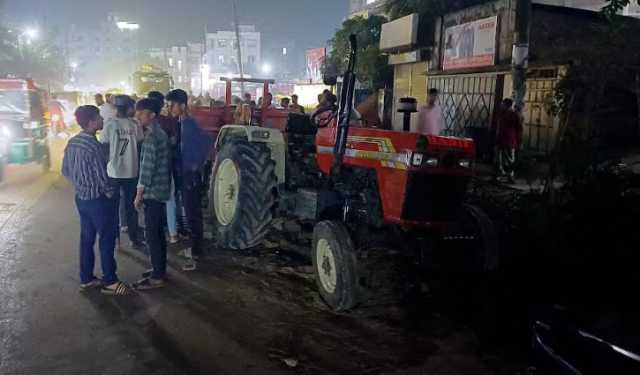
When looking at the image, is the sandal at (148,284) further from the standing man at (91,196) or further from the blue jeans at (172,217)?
the blue jeans at (172,217)

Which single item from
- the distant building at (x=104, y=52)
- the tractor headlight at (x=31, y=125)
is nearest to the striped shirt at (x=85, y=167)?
the tractor headlight at (x=31, y=125)

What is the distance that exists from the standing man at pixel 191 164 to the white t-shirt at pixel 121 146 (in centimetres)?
58

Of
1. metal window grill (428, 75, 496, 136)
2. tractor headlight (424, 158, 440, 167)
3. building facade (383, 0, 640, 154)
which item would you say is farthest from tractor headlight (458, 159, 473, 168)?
metal window grill (428, 75, 496, 136)

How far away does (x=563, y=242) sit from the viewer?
251 inches

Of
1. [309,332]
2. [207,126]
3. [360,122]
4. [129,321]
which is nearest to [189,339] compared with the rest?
[129,321]

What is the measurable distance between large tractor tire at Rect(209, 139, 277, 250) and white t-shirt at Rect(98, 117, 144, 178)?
115cm

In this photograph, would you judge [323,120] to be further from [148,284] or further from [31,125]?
[31,125]

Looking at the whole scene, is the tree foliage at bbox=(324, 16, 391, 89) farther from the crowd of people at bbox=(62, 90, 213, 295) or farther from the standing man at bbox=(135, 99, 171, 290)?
the standing man at bbox=(135, 99, 171, 290)

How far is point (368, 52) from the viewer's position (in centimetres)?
2159

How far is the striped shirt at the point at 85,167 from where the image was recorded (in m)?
5.24

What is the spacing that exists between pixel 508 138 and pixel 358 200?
6114 mm

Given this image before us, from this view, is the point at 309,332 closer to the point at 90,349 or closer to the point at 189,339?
the point at 189,339

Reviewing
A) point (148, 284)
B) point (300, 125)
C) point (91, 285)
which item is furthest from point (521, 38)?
point (91, 285)

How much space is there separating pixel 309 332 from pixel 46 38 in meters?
57.6
